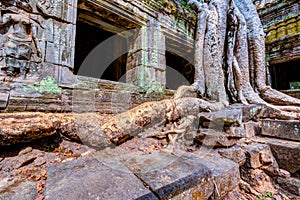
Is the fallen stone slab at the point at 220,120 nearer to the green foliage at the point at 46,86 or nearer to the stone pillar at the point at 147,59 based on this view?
the stone pillar at the point at 147,59

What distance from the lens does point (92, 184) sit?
92 cm

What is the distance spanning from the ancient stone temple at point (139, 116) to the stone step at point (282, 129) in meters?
0.01

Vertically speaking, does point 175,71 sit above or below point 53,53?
above

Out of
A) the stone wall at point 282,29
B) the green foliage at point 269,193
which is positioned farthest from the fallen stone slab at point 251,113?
the stone wall at point 282,29

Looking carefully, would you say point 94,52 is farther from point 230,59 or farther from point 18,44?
point 230,59

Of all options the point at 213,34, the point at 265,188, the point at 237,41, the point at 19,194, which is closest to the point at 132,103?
the point at 19,194

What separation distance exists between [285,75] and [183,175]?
1211 cm

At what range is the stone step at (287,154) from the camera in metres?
1.72

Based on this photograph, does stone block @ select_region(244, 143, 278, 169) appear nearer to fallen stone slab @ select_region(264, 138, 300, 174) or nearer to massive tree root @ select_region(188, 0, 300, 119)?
fallen stone slab @ select_region(264, 138, 300, 174)

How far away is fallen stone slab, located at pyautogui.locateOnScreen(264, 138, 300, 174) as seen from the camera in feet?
5.65

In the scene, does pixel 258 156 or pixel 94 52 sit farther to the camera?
pixel 94 52

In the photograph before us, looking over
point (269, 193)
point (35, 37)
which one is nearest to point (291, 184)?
point (269, 193)

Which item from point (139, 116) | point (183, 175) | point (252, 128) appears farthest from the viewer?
point (252, 128)

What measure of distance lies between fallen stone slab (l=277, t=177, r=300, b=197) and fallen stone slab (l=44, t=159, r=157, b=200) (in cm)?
194
